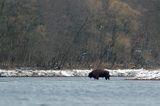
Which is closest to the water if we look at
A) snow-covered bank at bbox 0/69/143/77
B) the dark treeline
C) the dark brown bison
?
the dark brown bison

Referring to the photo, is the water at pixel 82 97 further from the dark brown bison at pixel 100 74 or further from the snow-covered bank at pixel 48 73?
the snow-covered bank at pixel 48 73

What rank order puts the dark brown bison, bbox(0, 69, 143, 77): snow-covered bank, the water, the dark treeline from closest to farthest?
the water < the dark brown bison < bbox(0, 69, 143, 77): snow-covered bank < the dark treeline

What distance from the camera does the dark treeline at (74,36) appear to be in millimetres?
103125

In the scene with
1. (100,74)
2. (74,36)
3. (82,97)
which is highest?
(74,36)

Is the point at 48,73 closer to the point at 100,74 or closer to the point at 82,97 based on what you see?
the point at 100,74

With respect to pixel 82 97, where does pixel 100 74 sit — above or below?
above

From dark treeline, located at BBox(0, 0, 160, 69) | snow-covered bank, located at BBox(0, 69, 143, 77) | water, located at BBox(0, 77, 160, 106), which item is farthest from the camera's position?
dark treeline, located at BBox(0, 0, 160, 69)

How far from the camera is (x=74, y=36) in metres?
114

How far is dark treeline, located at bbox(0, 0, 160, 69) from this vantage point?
10312cm

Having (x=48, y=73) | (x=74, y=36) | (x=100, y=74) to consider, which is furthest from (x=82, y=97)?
(x=74, y=36)

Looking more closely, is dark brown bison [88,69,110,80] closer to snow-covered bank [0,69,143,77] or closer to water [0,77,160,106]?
snow-covered bank [0,69,143,77]

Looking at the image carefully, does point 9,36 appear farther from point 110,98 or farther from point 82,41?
point 110,98

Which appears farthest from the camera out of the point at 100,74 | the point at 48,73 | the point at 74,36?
the point at 74,36

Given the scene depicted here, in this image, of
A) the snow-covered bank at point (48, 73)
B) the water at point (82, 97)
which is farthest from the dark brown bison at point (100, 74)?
the water at point (82, 97)
